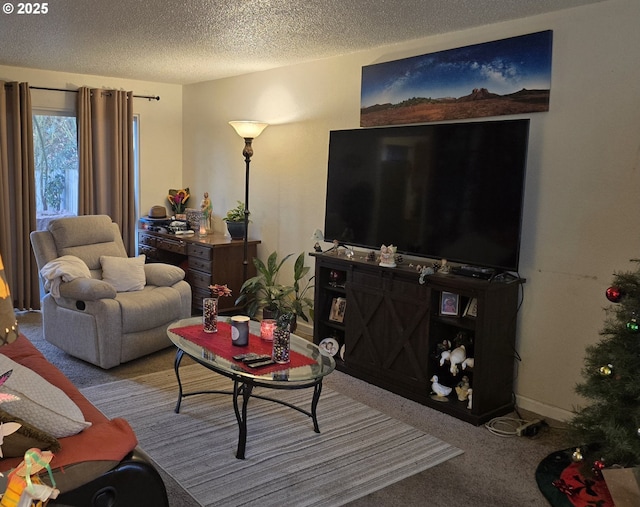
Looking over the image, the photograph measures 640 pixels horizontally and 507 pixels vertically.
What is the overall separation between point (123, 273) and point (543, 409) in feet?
10.3

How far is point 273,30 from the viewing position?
156 inches

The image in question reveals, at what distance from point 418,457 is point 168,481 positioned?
1219mm

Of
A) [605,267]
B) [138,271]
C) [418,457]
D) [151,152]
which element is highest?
[151,152]

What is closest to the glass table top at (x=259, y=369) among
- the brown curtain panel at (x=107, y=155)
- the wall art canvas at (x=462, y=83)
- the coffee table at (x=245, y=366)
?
the coffee table at (x=245, y=366)

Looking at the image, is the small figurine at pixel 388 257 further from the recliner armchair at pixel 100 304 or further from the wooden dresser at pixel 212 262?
the wooden dresser at pixel 212 262

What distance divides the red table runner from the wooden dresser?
186 centimetres

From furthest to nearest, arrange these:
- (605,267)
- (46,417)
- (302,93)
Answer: (302,93)
(605,267)
(46,417)

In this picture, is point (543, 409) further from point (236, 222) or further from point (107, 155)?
point (107, 155)

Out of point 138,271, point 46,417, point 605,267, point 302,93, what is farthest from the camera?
point 302,93

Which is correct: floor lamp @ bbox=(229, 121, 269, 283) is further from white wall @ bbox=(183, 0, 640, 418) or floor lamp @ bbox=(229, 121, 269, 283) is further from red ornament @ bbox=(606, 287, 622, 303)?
red ornament @ bbox=(606, 287, 622, 303)

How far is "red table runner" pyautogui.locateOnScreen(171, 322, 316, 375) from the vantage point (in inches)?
116

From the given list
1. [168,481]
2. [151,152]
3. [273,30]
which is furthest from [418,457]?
[151,152]

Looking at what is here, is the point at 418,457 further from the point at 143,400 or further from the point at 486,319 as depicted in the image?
the point at 143,400

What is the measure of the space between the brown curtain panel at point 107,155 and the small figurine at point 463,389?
13.5 ft
